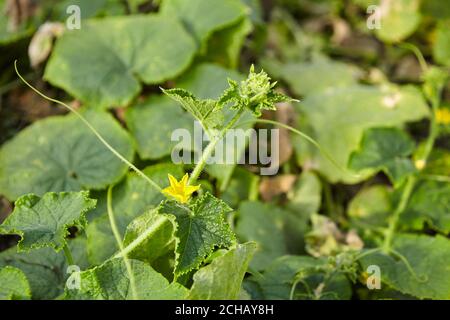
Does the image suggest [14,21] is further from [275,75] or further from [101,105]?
[275,75]

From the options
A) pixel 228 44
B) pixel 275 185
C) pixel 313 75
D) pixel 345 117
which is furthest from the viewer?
pixel 313 75

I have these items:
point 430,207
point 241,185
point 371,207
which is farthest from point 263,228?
point 430,207

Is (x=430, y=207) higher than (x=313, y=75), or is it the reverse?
(x=313, y=75)

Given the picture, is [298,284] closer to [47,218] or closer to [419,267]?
[419,267]

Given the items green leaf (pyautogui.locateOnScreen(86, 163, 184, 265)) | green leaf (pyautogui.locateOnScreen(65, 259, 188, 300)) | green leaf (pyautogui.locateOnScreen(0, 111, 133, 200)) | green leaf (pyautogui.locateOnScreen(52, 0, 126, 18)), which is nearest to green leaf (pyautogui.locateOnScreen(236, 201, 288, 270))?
green leaf (pyautogui.locateOnScreen(86, 163, 184, 265))

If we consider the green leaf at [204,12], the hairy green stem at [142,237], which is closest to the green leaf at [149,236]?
the hairy green stem at [142,237]

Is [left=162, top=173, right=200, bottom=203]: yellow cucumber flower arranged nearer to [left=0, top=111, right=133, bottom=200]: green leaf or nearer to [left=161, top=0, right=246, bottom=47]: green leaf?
[left=0, top=111, right=133, bottom=200]: green leaf
